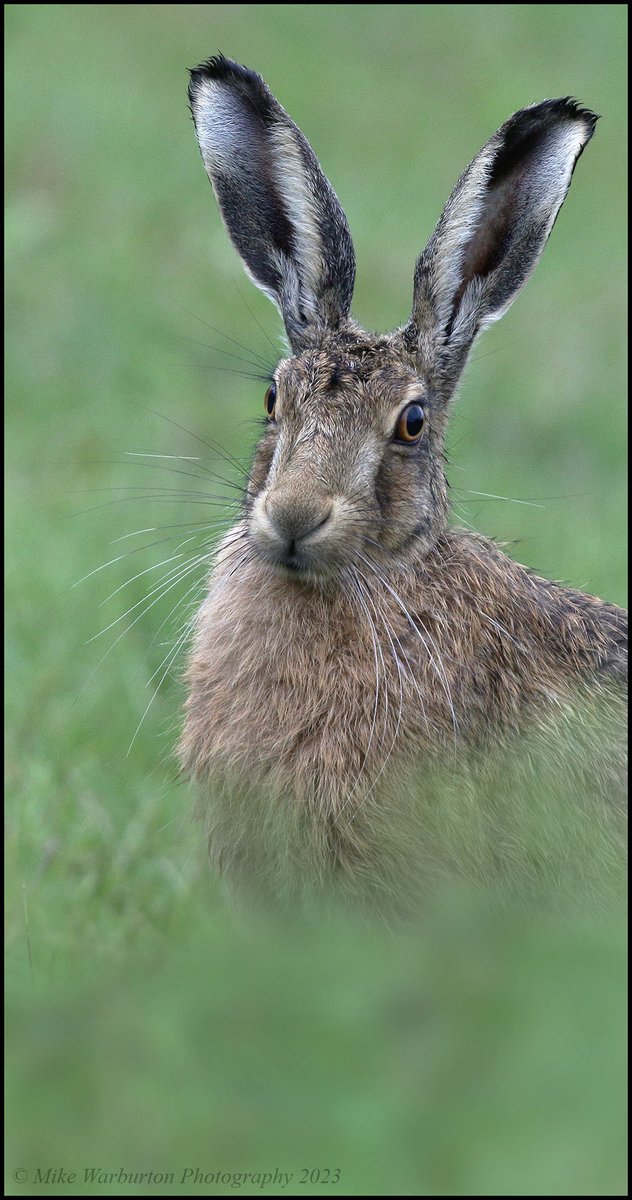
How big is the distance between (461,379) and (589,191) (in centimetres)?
961

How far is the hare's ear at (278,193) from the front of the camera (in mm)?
5344

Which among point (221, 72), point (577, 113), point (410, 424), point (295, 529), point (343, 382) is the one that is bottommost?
point (295, 529)

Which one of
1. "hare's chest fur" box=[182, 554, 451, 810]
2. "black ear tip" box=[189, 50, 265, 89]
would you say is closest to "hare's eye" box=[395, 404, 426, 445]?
"hare's chest fur" box=[182, 554, 451, 810]

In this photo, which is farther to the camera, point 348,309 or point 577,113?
point 348,309

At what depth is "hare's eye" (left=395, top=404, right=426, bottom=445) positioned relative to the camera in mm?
5129

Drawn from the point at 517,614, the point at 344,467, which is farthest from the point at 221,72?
the point at 517,614

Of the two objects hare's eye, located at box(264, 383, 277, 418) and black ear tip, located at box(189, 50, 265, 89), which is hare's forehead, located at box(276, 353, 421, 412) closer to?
hare's eye, located at box(264, 383, 277, 418)

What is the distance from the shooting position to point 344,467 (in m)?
4.91

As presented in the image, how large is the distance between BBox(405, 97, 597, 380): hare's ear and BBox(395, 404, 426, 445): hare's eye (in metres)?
0.29

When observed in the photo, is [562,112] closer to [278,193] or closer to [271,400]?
[278,193]

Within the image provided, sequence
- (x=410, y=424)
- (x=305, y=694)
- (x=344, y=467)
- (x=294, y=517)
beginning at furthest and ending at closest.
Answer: (x=410, y=424) → (x=305, y=694) → (x=344, y=467) → (x=294, y=517)

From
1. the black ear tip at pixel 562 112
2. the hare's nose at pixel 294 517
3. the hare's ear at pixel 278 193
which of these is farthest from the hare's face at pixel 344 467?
the black ear tip at pixel 562 112

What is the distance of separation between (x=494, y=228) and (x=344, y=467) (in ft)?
4.00

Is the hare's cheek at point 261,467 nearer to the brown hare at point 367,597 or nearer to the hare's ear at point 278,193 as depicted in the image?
the brown hare at point 367,597
